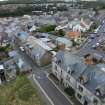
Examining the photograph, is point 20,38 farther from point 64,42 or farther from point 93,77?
point 93,77

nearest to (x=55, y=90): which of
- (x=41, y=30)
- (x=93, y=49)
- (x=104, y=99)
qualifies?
(x=104, y=99)

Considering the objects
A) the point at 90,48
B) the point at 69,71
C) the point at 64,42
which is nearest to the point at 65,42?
the point at 64,42

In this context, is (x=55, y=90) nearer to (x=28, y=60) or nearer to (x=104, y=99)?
(x=104, y=99)

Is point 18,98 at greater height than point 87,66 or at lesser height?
lesser

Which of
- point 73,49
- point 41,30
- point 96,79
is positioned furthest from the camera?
point 41,30

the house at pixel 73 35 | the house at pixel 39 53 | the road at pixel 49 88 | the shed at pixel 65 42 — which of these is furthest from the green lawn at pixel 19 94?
the house at pixel 73 35
